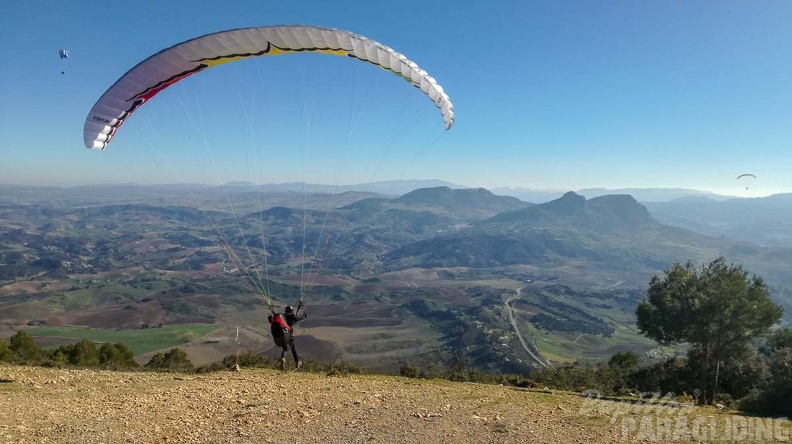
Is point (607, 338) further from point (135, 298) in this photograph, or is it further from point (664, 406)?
point (135, 298)

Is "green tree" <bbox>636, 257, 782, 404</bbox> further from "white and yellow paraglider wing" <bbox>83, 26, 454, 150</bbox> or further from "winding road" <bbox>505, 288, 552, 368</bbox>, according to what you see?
"winding road" <bbox>505, 288, 552, 368</bbox>

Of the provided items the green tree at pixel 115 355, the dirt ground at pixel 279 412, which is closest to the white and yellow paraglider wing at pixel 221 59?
the dirt ground at pixel 279 412

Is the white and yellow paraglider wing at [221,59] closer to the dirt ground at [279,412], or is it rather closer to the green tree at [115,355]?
the dirt ground at [279,412]

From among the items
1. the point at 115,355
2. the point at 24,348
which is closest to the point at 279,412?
the point at 115,355

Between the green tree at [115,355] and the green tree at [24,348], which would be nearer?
the green tree at [24,348]

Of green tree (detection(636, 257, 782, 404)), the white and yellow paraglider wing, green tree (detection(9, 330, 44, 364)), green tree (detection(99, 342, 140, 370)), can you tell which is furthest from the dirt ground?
green tree (detection(636, 257, 782, 404))
